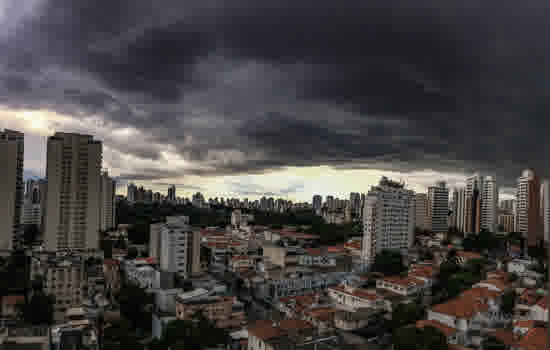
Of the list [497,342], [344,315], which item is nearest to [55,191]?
[344,315]

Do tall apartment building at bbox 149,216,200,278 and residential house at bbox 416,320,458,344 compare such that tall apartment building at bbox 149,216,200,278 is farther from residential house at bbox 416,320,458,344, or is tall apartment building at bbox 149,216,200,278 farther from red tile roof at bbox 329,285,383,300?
residential house at bbox 416,320,458,344

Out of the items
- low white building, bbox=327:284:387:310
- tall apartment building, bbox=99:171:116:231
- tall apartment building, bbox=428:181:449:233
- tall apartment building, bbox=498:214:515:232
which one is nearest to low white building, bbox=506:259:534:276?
low white building, bbox=327:284:387:310

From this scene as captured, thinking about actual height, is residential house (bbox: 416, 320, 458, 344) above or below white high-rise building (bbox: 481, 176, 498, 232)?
below

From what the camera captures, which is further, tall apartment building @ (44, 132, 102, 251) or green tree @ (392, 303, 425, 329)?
tall apartment building @ (44, 132, 102, 251)

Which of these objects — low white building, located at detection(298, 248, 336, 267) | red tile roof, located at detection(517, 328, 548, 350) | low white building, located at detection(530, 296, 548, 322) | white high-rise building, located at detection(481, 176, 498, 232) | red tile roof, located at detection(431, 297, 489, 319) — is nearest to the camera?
red tile roof, located at detection(517, 328, 548, 350)

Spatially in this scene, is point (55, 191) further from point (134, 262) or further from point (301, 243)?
point (301, 243)

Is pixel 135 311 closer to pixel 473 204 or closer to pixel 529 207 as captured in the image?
pixel 529 207

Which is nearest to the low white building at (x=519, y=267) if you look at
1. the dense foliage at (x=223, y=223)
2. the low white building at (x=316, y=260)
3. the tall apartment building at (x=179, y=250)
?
the low white building at (x=316, y=260)
